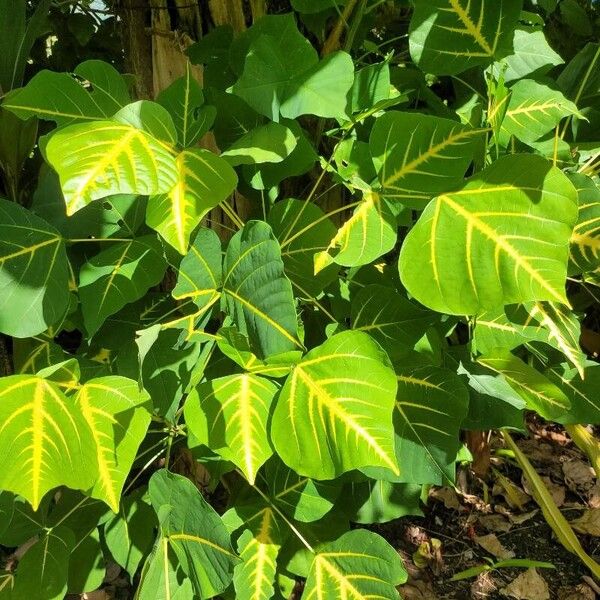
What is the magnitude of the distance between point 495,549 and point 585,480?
1.38 feet

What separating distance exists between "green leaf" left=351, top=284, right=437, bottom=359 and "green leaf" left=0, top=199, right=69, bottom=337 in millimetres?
425

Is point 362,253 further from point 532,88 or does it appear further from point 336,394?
point 532,88

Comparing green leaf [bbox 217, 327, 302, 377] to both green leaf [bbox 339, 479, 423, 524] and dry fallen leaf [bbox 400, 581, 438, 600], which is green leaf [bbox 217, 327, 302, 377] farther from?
dry fallen leaf [bbox 400, 581, 438, 600]

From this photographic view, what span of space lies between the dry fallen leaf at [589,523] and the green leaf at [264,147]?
1318 mm

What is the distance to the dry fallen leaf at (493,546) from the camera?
5.08ft

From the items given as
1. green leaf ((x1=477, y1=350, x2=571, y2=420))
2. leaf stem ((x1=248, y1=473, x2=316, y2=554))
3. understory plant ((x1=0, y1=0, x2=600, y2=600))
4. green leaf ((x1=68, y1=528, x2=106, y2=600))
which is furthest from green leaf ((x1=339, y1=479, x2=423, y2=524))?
green leaf ((x1=68, y1=528, x2=106, y2=600))

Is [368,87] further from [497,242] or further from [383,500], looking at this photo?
[383,500]

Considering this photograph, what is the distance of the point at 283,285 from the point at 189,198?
0.15 meters

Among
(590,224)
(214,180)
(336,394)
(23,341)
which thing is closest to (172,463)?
(23,341)

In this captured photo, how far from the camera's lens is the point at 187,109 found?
A: 2.81 feet

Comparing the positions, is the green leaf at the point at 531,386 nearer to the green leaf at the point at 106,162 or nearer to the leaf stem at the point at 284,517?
the leaf stem at the point at 284,517

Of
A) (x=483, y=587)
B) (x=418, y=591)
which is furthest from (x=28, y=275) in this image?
(x=483, y=587)

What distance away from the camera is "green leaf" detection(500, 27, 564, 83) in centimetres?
101

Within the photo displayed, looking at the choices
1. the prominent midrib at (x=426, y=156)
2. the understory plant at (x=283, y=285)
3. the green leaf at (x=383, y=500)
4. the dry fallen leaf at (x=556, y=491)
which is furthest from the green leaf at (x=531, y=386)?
the dry fallen leaf at (x=556, y=491)
